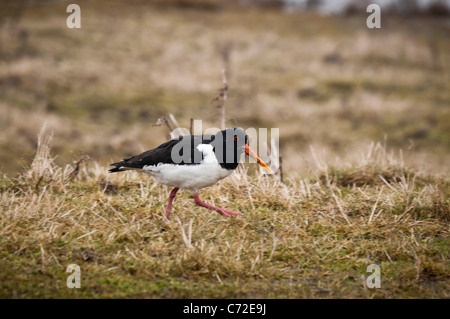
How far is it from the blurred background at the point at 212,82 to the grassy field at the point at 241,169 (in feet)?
0.25

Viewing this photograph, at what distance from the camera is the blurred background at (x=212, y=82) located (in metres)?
12.0

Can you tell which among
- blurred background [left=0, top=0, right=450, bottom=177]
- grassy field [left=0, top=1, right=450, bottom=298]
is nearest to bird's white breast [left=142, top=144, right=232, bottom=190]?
grassy field [left=0, top=1, right=450, bottom=298]

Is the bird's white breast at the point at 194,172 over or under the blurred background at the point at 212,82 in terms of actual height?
under

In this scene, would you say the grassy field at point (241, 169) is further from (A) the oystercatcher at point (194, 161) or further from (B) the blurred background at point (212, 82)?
(A) the oystercatcher at point (194, 161)

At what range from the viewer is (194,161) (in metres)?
4.88

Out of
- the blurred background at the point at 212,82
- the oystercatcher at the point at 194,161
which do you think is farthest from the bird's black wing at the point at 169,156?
the blurred background at the point at 212,82

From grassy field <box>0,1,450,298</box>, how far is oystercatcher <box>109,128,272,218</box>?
421 mm

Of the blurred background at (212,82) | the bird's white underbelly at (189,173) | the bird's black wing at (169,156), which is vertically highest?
the blurred background at (212,82)

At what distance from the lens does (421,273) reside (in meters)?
4.21

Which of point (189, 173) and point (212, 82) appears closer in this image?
point (189, 173)

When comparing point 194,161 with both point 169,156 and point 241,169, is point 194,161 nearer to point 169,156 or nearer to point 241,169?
point 169,156

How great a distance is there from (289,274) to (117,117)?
9.92 metres

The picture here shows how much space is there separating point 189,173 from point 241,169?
1.33 meters

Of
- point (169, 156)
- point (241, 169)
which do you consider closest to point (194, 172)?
point (169, 156)
